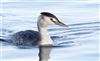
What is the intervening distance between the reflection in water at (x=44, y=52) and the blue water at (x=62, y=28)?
11 centimetres

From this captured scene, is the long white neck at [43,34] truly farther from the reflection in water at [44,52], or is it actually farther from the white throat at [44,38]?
the reflection in water at [44,52]

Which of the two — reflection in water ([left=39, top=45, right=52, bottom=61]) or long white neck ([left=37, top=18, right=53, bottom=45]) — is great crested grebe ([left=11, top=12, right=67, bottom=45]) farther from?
reflection in water ([left=39, top=45, right=52, bottom=61])

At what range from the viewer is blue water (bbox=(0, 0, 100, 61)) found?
12048mm

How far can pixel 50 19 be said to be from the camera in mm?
13242

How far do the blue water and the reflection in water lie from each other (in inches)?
4.2

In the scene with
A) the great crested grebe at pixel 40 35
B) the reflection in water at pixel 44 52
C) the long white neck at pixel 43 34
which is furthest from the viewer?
the long white neck at pixel 43 34

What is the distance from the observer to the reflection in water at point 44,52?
12.0 meters

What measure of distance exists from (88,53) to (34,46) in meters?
1.69

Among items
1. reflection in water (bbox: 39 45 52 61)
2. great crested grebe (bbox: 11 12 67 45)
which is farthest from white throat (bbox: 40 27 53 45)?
reflection in water (bbox: 39 45 52 61)

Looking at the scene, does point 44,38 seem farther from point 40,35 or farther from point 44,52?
point 44,52

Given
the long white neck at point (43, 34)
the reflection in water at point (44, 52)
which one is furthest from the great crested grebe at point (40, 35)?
the reflection in water at point (44, 52)

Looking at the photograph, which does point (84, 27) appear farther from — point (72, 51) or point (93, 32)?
point (72, 51)

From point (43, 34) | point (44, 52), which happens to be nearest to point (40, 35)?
point (43, 34)

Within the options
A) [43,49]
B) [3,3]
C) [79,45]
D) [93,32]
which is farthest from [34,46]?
[3,3]
